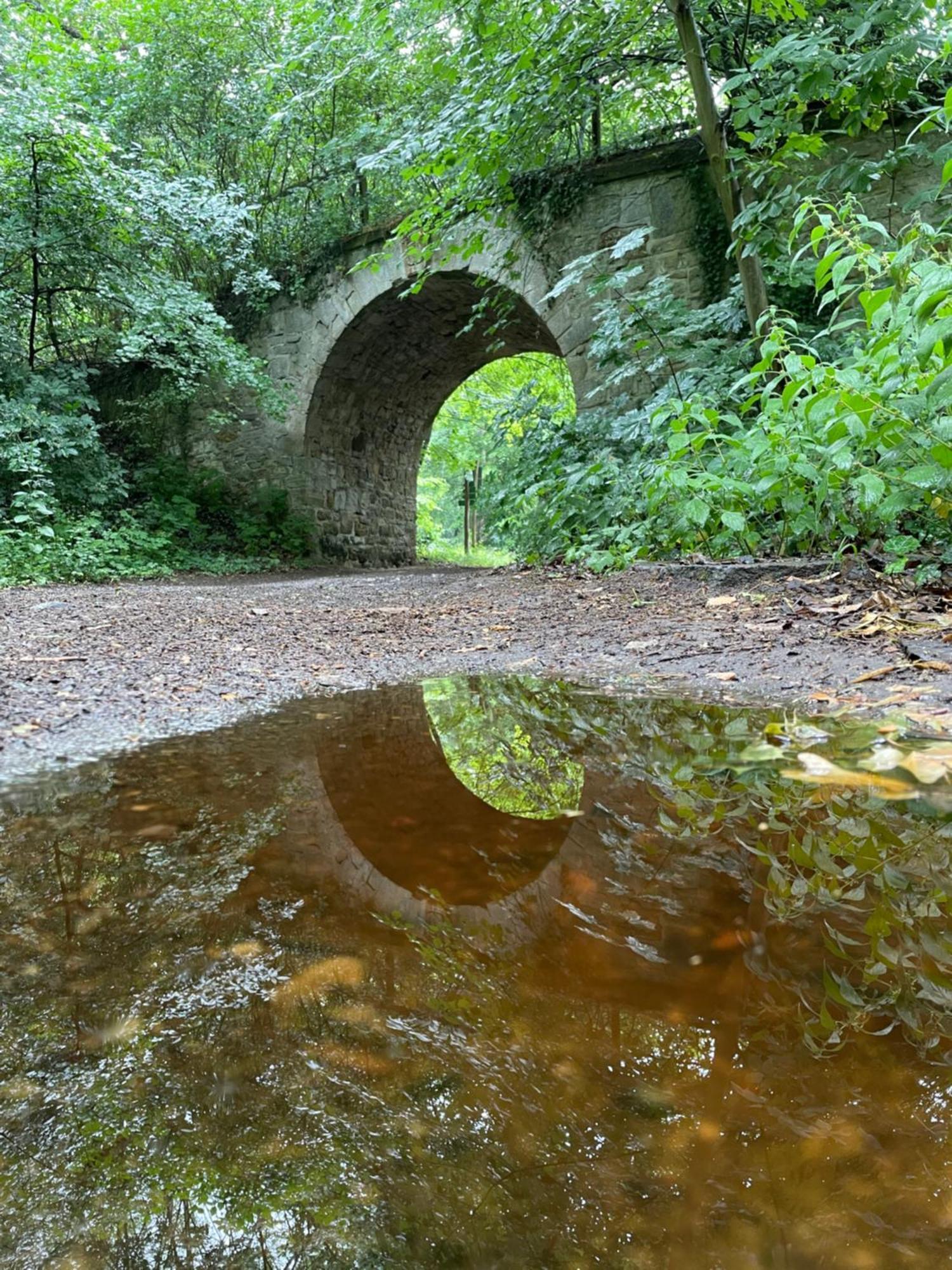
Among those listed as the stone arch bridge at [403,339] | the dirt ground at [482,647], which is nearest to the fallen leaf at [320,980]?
the dirt ground at [482,647]

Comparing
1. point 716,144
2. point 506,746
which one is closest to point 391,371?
point 716,144

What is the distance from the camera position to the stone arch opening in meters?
9.57

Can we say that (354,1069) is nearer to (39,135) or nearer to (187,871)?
(187,871)

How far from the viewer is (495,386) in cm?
1478

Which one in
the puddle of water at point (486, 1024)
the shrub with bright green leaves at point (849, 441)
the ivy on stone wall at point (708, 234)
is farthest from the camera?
the ivy on stone wall at point (708, 234)

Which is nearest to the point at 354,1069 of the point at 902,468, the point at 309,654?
the point at 309,654

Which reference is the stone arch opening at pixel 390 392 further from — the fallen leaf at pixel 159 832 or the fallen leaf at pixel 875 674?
the fallen leaf at pixel 159 832

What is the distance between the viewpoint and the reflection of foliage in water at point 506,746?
4.62 ft

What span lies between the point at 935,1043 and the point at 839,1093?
14cm

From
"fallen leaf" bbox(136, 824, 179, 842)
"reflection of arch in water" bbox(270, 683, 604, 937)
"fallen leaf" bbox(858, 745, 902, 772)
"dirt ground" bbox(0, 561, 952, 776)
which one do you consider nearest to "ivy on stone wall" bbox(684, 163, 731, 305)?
"dirt ground" bbox(0, 561, 952, 776)

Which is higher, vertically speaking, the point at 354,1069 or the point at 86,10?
the point at 86,10

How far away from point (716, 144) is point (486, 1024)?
19.9 ft

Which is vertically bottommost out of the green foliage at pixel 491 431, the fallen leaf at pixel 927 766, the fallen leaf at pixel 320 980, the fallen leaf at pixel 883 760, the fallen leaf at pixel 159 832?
the fallen leaf at pixel 159 832

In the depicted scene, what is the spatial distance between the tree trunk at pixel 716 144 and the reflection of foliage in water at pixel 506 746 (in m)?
3.98
